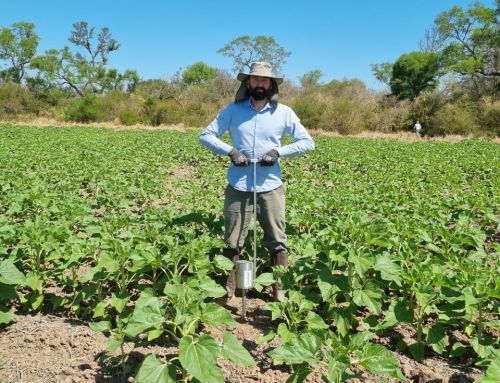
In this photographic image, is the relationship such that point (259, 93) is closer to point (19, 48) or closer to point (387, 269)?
point (387, 269)

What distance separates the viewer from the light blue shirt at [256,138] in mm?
3973

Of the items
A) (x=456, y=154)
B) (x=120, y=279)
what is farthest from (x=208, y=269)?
(x=456, y=154)

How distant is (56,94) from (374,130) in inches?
1304

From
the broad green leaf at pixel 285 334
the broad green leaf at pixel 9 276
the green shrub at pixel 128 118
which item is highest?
the green shrub at pixel 128 118

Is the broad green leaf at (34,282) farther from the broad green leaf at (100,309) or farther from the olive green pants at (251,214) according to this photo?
the olive green pants at (251,214)

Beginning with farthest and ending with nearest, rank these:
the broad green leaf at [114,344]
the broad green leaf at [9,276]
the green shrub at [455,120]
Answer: the green shrub at [455,120]
the broad green leaf at [9,276]
the broad green leaf at [114,344]

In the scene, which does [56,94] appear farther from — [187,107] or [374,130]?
[374,130]

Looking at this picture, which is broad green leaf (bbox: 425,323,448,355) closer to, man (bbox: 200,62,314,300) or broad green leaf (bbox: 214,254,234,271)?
man (bbox: 200,62,314,300)

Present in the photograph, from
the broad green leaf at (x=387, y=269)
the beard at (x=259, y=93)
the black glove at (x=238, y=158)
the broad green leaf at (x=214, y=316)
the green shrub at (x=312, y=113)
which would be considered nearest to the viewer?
the broad green leaf at (x=214, y=316)

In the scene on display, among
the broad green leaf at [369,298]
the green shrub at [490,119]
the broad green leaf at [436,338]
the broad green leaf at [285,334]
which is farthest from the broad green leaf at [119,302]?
the green shrub at [490,119]

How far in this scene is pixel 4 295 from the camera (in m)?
3.27

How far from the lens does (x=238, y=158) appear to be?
379cm

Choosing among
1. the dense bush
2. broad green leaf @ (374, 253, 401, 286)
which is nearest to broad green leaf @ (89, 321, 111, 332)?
broad green leaf @ (374, 253, 401, 286)

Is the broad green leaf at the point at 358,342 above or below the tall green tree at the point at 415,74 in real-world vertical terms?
below
